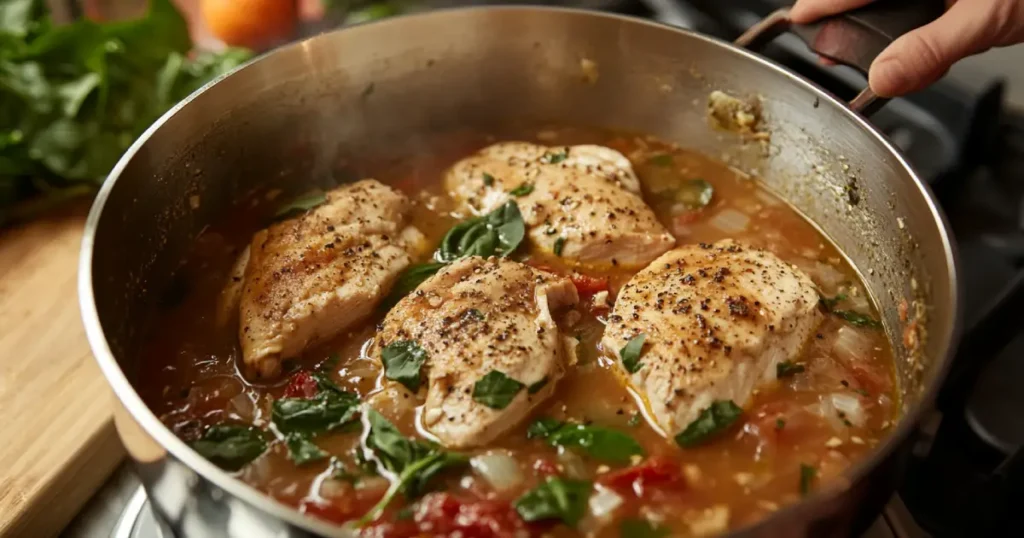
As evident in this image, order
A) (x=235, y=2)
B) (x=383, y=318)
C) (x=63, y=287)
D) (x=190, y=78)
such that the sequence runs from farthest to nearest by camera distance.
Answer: (x=235, y=2)
(x=190, y=78)
(x=63, y=287)
(x=383, y=318)

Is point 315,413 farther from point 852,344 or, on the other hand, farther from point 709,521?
point 852,344

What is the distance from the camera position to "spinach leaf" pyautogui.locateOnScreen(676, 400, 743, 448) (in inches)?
77.8

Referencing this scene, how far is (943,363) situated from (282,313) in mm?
1491

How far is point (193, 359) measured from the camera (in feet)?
7.34

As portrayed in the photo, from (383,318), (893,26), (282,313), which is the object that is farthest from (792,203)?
(282,313)

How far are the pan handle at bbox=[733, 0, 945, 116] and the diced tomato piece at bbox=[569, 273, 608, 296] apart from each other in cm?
83

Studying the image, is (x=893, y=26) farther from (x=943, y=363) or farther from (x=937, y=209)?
(x=943, y=363)

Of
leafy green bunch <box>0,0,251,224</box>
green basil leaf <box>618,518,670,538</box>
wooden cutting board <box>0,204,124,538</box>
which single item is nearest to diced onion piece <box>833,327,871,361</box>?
green basil leaf <box>618,518,670,538</box>

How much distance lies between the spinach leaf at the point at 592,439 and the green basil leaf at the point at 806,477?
1.15 ft

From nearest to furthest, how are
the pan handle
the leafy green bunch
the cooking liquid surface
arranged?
the cooking liquid surface
the pan handle
the leafy green bunch

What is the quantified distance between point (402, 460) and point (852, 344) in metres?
1.21

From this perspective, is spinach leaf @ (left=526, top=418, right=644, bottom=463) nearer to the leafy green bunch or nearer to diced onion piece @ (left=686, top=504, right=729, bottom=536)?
diced onion piece @ (left=686, top=504, right=729, bottom=536)

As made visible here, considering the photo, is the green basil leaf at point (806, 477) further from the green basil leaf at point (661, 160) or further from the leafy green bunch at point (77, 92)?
the leafy green bunch at point (77, 92)

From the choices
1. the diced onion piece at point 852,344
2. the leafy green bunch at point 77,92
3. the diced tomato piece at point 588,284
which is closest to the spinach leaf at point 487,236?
the diced tomato piece at point 588,284
